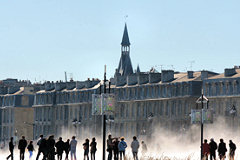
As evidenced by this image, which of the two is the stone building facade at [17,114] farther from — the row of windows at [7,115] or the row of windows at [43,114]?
the row of windows at [43,114]

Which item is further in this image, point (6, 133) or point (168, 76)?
point (6, 133)

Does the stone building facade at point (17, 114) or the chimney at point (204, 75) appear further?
the stone building facade at point (17, 114)

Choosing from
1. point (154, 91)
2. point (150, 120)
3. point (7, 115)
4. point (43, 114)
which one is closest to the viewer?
point (150, 120)

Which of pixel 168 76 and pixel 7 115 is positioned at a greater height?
pixel 168 76

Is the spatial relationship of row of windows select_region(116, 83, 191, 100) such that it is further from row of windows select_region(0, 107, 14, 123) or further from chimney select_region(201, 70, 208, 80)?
row of windows select_region(0, 107, 14, 123)

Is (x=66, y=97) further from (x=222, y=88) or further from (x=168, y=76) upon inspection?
(x=222, y=88)

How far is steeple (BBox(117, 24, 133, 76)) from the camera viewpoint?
169913 millimetres

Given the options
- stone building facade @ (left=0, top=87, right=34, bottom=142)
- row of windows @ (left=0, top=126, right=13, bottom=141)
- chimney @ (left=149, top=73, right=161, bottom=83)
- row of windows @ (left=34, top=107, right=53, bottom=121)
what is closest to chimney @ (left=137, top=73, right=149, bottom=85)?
chimney @ (left=149, top=73, right=161, bottom=83)

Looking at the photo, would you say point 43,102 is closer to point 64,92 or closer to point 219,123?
point 64,92

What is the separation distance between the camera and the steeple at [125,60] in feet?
557

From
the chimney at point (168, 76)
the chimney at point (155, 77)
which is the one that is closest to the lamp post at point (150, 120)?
the chimney at point (168, 76)

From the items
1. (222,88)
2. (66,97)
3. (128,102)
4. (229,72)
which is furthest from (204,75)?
(66,97)

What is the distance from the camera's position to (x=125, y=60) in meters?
174

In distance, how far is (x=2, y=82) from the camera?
19550 cm
